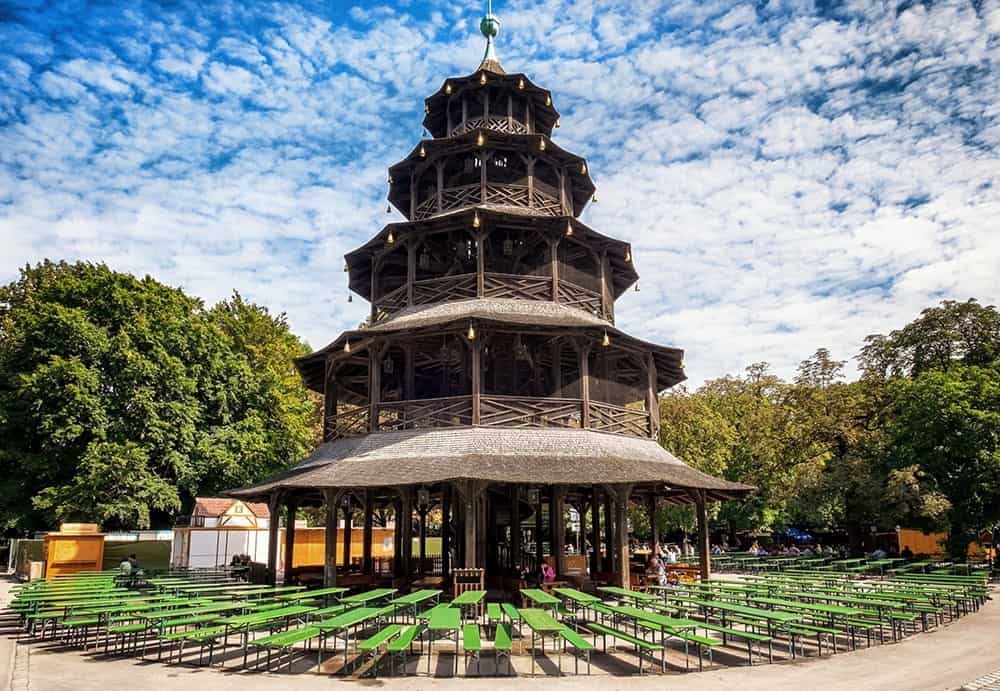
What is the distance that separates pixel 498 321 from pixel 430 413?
11.7 ft

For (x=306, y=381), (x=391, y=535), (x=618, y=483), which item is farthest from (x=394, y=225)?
(x=391, y=535)

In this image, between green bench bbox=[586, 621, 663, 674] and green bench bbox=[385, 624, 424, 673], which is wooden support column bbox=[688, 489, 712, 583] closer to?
green bench bbox=[586, 621, 663, 674]

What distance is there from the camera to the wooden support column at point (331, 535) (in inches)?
802

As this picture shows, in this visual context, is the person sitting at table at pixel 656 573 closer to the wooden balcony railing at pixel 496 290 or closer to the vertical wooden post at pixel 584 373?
the vertical wooden post at pixel 584 373

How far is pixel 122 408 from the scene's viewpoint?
3809 cm

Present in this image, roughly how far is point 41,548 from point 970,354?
52.4 metres

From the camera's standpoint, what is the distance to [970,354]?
46062 millimetres

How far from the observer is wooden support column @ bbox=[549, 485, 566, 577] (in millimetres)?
20969

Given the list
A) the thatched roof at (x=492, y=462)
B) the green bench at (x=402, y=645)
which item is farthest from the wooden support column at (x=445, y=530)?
the green bench at (x=402, y=645)

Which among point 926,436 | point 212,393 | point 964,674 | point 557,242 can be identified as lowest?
point 964,674

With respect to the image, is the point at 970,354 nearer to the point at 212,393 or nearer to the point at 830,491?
the point at 830,491

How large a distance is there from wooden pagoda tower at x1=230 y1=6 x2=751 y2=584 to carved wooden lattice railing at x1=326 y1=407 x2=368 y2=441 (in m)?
0.07

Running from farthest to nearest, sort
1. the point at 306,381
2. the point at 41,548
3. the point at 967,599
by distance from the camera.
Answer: the point at 41,548 < the point at 306,381 < the point at 967,599

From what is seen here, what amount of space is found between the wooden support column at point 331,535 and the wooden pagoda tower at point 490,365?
76 millimetres
